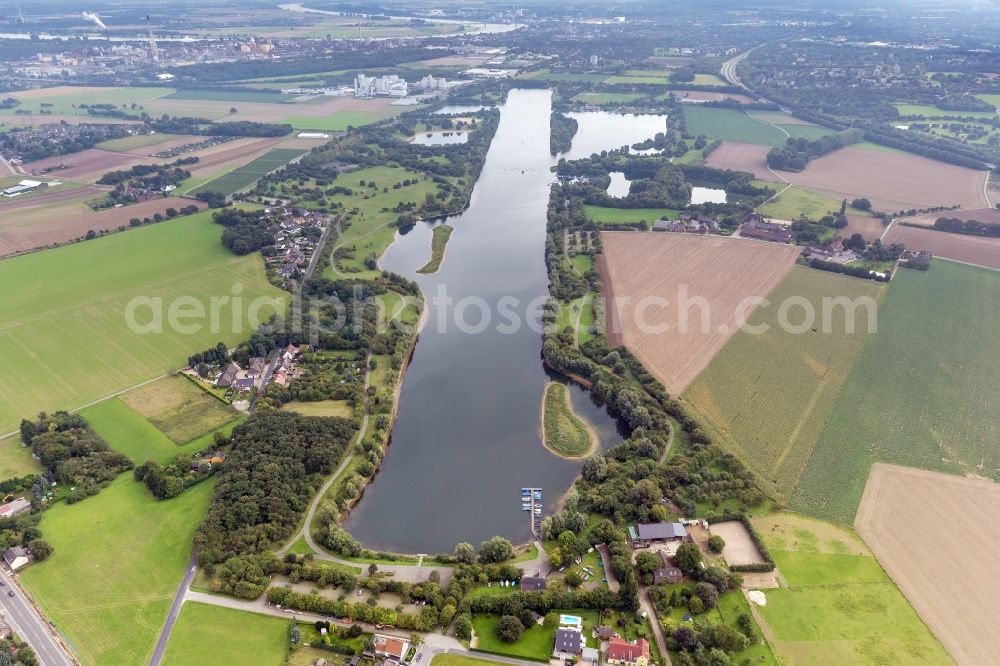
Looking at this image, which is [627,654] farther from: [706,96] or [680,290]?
[706,96]

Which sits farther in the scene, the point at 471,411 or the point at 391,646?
the point at 471,411

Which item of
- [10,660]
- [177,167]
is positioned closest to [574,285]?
[10,660]

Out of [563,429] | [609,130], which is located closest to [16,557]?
[563,429]

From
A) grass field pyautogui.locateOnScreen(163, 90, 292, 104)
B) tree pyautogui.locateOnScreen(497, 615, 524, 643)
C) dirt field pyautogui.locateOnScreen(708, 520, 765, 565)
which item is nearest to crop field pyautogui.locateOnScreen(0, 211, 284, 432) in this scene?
tree pyautogui.locateOnScreen(497, 615, 524, 643)

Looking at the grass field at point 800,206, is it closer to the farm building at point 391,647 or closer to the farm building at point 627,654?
the farm building at point 627,654

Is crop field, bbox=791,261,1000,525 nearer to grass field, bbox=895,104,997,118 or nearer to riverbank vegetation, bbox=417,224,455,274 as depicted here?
riverbank vegetation, bbox=417,224,455,274

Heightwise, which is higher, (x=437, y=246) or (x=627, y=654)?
(x=437, y=246)

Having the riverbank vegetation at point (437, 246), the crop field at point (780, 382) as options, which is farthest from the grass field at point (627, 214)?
the crop field at point (780, 382)

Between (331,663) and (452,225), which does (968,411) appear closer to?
(331,663)

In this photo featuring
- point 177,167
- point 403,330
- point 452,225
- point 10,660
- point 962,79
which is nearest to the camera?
point 10,660
